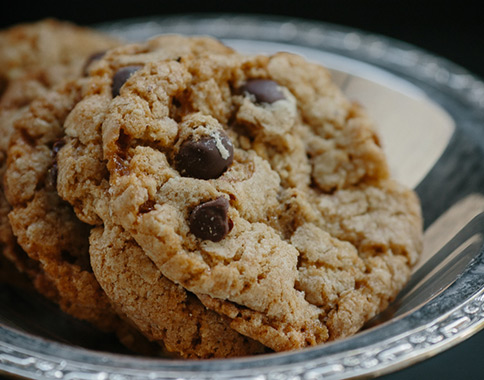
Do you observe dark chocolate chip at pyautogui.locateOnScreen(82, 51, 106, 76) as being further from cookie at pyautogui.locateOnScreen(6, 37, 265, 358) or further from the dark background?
the dark background

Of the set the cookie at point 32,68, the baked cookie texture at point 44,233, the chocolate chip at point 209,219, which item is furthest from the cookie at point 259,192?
the cookie at point 32,68

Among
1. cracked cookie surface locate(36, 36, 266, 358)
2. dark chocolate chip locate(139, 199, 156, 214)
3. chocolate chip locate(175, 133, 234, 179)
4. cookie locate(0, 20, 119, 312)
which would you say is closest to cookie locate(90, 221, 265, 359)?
cracked cookie surface locate(36, 36, 266, 358)

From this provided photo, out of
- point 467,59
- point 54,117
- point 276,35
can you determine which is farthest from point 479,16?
point 54,117

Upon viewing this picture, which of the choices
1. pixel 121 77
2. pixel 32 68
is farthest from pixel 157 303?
pixel 32 68

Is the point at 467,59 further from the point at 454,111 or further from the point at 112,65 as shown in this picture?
the point at 112,65

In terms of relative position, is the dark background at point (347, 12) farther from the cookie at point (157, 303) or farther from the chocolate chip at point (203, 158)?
the cookie at point (157, 303)

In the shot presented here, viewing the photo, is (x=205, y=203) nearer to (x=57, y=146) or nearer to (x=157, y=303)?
(x=157, y=303)
